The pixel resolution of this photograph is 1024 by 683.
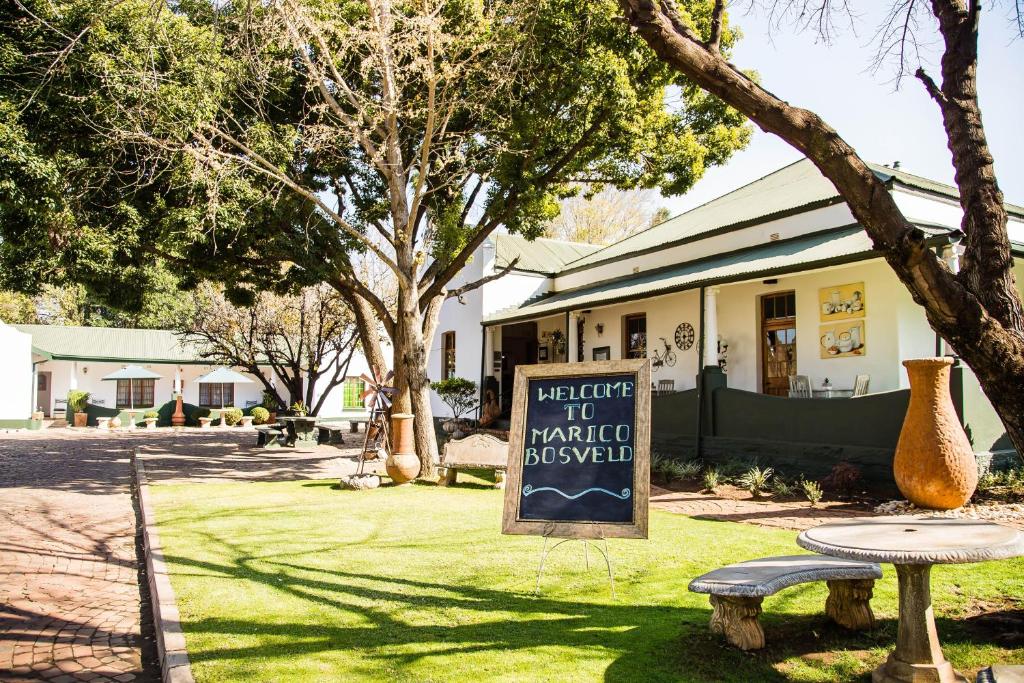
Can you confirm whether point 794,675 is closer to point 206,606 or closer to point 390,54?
point 206,606

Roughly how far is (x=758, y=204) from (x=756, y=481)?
24.6ft

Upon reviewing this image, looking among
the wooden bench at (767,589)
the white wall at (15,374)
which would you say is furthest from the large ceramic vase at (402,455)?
the white wall at (15,374)

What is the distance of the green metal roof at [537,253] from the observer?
2164cm

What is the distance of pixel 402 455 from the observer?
12.0 metres

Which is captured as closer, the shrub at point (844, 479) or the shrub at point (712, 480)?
the shrub at point (844, 479)

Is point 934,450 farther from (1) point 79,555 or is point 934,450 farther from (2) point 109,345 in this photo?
(2) point 109,345

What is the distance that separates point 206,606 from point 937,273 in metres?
5.22

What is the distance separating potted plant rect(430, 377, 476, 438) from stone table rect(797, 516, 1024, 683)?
1707 centimetres

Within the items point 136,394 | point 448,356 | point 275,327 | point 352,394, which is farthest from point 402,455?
point 136,394

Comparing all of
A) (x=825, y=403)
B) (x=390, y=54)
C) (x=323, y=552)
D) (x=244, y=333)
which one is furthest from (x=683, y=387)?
(x=244, y=333)

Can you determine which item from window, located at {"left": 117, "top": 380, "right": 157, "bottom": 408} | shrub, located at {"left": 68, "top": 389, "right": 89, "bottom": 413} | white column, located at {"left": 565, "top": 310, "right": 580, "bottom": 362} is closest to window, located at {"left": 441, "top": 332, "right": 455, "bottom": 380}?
white column, located at {"left": 565, "top": 310, "right": 580, "bottom": 362}

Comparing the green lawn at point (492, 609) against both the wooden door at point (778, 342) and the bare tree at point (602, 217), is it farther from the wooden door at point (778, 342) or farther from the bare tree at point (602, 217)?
the bare tree at point (602, 217)

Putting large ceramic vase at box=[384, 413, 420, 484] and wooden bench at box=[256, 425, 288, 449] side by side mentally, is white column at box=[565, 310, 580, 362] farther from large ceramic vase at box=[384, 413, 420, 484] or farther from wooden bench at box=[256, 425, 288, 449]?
wooden bench at box=[256, 425, 288, 449]

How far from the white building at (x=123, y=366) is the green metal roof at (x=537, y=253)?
44.1 feet
